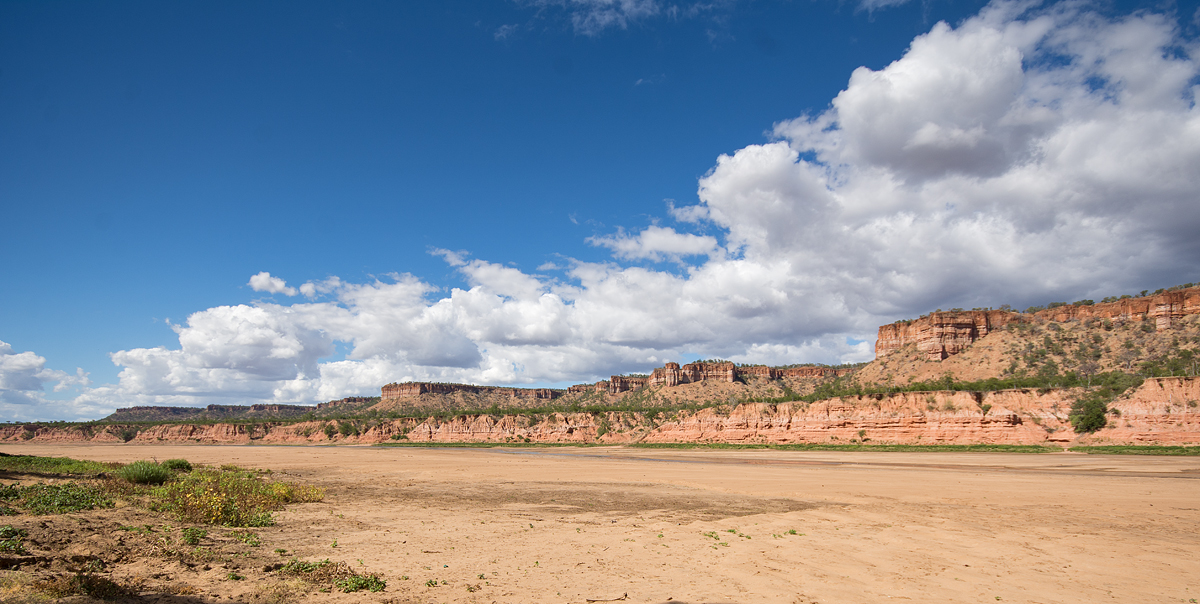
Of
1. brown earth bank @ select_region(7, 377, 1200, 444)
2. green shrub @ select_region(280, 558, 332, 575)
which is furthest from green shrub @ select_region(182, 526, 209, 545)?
brown earth bank @ select_region(7, 377, 1200, 444)

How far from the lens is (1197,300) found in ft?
232

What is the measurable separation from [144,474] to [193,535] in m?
13.6

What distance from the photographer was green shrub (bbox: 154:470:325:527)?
45.0ft

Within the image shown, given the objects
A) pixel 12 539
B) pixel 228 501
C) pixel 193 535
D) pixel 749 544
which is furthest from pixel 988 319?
pixel 12 539

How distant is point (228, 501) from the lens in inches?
577

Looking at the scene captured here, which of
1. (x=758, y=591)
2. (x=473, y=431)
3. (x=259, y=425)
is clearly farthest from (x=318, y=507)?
(x=259, y=425)

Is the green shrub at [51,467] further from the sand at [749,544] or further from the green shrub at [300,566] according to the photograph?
the green shrub at [300,566]

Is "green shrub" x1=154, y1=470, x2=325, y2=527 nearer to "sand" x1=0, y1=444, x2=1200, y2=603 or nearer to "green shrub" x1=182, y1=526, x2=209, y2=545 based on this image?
"sand" x1=0, y1=444, x2=1200, y2=603

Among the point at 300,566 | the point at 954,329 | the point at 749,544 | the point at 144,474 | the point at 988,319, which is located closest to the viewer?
the point at 300,566

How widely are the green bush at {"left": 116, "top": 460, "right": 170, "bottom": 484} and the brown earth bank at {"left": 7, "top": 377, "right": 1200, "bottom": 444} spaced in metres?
68.2

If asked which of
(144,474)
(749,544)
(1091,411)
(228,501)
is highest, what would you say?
(228,501)

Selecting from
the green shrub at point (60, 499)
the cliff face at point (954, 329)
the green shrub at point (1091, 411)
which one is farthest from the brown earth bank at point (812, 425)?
the green shrub at point (60, 499)

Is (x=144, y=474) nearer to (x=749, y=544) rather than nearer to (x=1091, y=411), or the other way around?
(x=749, y=544)

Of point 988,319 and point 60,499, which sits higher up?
point 988,319
